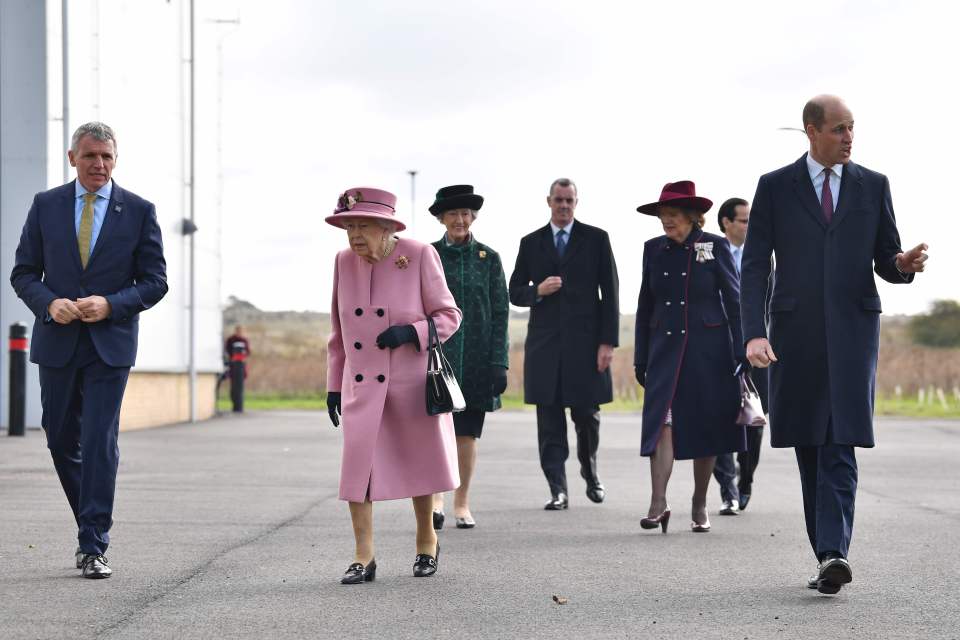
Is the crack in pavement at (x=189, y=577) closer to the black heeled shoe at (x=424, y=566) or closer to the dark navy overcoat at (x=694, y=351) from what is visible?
the black heeled shoe at (x=424, y=566)

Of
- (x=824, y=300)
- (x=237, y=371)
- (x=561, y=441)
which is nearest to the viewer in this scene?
(x=824, y=300)

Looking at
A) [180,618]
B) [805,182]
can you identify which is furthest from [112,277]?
[805,182]

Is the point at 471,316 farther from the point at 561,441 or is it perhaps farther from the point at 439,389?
the point at 439,389

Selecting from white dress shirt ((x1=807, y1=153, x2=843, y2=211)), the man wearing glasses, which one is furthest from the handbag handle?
the man wearing glasses

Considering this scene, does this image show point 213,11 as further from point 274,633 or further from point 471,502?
point 274,633

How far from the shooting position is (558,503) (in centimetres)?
1144

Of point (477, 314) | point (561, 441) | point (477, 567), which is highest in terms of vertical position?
point (477, 314)

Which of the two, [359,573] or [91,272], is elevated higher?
[91,272]

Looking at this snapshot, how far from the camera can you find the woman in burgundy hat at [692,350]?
9812 millimetres

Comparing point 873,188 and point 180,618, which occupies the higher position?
point 873,188

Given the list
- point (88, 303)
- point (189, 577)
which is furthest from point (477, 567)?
point (88, 303)

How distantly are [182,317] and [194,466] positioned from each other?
1118 centimetres

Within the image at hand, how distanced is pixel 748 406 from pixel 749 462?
6.26ft

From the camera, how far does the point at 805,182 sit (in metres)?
7.30
